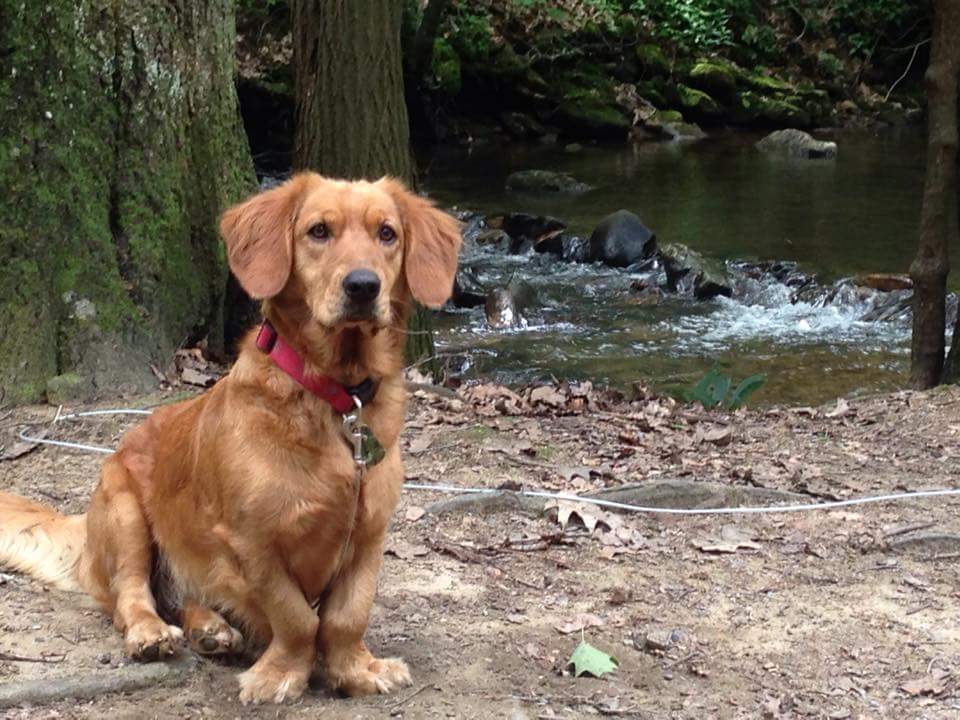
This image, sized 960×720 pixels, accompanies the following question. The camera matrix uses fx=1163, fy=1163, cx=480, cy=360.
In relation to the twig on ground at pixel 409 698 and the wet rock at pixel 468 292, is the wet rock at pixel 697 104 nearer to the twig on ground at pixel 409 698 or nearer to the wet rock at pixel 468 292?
the wet rock at pixel 468 292

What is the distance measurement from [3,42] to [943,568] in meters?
4.95

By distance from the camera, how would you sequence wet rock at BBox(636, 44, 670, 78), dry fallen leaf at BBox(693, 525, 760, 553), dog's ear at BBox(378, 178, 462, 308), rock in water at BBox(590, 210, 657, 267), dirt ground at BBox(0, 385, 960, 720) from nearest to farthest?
1. dirt ground at BBox(0, 385, 960, 720)
2. dog's ear at BBox(378, 178, 462, 308)
3. dry fallen leaf at BBox(693, 525, 760, 553)
4. rock in water at BBox(590, 210, 657, 267)
5. wet rock at BBox(636, 44, 670, 78)

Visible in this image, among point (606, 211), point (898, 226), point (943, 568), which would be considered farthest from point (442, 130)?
point (943, 568)

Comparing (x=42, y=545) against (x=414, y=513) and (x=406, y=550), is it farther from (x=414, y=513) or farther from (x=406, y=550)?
(x=414, y=513)

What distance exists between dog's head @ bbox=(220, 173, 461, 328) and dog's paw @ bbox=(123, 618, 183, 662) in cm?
107

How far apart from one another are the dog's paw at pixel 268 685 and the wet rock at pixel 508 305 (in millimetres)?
7893

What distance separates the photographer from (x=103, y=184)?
6.13 metres

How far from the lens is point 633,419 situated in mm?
6613

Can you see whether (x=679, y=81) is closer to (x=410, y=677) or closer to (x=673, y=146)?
(x=673, y=146)

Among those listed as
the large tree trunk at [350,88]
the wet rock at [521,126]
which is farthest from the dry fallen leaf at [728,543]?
the wet rock at [521,126]

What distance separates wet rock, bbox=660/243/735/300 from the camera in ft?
40.6

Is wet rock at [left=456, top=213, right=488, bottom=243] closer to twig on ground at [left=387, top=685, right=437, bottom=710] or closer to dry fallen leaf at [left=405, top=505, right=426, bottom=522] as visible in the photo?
dry fallen leaf at [left=405, top=505, right=426, bottom=522]

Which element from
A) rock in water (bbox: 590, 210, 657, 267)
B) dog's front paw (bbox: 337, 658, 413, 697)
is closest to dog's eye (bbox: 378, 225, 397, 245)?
dog's front paw (bbox: 337, 658, 413, 697)

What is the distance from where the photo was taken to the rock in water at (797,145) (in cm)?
2067
